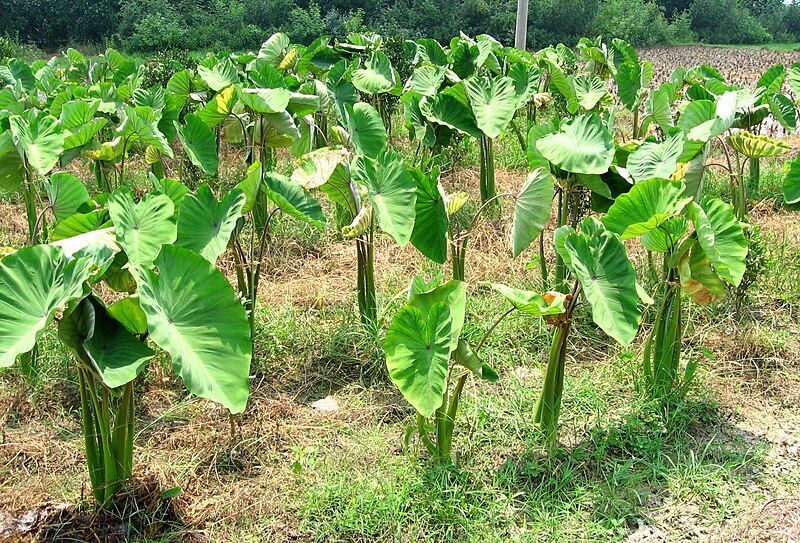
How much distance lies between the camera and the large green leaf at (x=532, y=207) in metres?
2.79

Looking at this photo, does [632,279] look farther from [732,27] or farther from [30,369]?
[732,27]

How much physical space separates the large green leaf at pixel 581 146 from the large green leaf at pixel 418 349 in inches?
36.7

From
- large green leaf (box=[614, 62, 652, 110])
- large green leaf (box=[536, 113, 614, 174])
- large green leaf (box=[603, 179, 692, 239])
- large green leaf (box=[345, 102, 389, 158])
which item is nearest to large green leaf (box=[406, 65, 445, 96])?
large green leaf (box=[345, 102, 389, 158])

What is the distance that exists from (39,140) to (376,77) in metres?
2.30

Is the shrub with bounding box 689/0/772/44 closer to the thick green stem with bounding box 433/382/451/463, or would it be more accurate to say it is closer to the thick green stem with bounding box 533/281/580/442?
the thick green stem with bounding box 533/281/580/442

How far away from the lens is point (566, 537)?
2.23 meters

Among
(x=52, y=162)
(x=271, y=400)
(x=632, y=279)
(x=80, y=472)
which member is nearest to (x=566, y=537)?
(x=632, y=279)

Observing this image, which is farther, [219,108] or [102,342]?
[219,108]

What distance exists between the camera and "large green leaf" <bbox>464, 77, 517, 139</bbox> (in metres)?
3.78

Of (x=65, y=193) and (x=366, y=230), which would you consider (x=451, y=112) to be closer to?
(x=366, y=230)

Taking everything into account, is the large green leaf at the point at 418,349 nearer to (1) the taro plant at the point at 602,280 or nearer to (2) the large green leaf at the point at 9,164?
(1) the taro plant at the point at 602,280

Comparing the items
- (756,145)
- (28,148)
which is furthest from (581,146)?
(28,148)

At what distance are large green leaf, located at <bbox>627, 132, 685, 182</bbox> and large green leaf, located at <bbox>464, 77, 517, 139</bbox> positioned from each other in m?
0.92

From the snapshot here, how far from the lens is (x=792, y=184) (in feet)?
11.4
